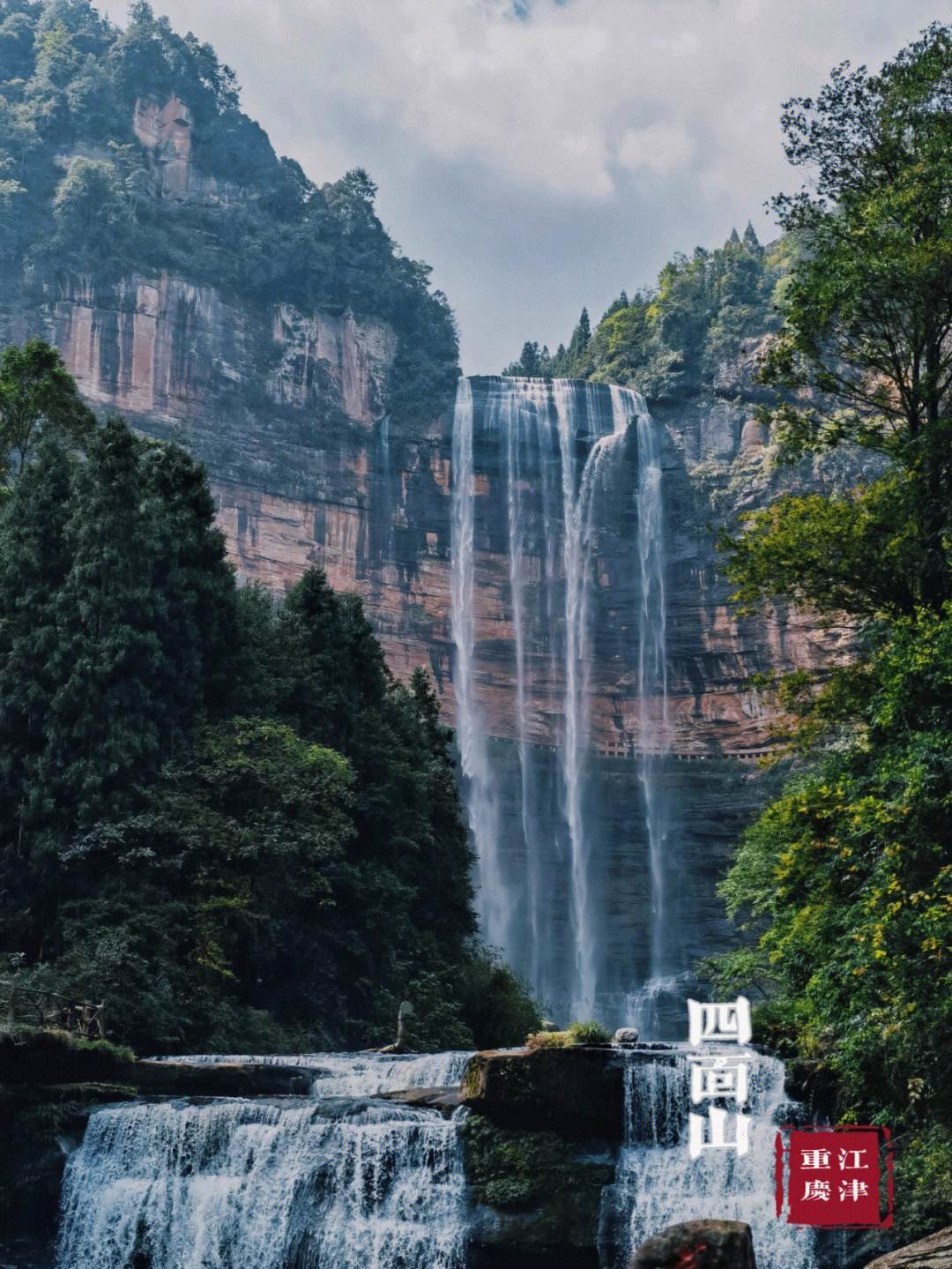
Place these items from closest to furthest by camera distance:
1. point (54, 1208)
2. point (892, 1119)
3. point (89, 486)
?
point (892, 1119), point (54, 1208), point (89, 486)

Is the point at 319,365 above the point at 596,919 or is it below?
above

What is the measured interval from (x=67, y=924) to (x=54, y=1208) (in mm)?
6123

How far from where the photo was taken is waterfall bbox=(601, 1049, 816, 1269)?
14719mm

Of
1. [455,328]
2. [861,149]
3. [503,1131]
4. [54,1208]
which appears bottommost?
[54,1208]

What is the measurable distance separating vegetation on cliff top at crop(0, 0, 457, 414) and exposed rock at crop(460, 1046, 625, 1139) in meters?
49.2

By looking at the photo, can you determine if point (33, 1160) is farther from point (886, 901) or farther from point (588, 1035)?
point (886, 901)

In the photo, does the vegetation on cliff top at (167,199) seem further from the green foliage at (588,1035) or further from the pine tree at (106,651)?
the green foliage at (588,1035)

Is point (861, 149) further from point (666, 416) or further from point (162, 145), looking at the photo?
point (162, 145)

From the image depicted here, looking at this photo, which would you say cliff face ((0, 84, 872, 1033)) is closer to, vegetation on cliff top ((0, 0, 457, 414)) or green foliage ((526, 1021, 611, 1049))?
vegetation on cliff top ((0, 0, 457, 414))

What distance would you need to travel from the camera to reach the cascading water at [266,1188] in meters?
15.6

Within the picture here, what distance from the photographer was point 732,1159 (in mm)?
15320

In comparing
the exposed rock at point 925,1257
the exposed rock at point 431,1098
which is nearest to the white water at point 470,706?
the exposed rock at point 431,1098

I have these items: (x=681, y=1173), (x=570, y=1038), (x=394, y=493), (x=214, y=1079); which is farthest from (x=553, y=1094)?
(x=394, y=493)

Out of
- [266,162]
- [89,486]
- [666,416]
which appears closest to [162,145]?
[266,162]
